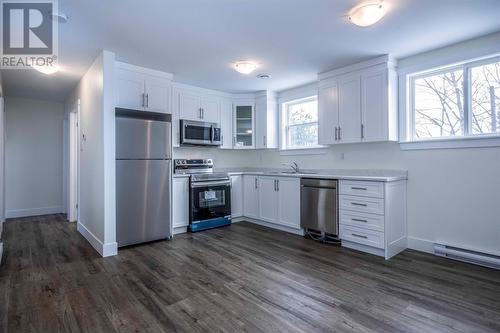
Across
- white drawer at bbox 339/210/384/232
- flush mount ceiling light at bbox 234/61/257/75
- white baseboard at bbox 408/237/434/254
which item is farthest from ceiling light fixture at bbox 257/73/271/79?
white baseboard at bbox 408/237/434/254

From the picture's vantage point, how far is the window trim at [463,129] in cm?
297

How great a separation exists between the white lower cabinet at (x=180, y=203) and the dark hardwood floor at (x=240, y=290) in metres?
0.63

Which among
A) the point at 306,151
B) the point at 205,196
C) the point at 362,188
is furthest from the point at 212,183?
the point at 362,188

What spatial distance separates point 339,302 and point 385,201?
1506 mm

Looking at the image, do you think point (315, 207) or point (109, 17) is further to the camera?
point (315, 207)

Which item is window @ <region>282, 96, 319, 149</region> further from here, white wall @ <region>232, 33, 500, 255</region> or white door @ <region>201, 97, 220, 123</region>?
white door @ <region>201, 97, 220, 123</region>

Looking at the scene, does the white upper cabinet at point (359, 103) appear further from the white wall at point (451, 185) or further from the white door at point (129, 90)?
the white door at point (129, 90)

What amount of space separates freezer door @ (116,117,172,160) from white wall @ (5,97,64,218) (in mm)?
3693

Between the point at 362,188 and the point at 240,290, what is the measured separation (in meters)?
2.00

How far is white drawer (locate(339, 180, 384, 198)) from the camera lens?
3236 millimetres

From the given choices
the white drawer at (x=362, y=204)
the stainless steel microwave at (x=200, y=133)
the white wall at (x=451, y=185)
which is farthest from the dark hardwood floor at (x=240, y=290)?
the stainless steel microwave at (x=200, y=133)

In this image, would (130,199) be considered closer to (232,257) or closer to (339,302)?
(232,257)

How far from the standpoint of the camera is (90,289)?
8.04ft

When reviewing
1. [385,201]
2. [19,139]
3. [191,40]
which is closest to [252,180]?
[385,201]
